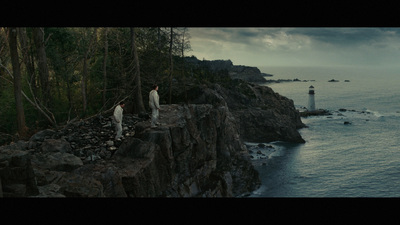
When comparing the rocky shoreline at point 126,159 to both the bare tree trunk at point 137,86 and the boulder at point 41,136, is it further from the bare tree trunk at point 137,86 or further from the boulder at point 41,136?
the bare tree trunk at point 137,86

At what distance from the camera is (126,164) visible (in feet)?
29.5

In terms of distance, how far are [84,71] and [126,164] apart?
22.2ft

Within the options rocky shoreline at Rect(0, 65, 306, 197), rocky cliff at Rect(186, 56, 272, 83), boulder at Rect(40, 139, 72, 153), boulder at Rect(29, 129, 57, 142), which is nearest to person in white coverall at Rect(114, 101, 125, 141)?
rocky shoreline at Rect(0, 65, 306, 197)

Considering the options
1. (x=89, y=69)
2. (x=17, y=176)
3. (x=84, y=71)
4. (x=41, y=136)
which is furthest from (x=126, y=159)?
(x=89, y=69)

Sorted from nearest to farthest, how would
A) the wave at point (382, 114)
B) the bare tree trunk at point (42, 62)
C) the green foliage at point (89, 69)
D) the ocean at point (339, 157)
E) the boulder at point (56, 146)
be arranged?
the boulder at point (56, 146) < the bare tree trunk at point (42, 62) < the green foliage at point (89, 69) < the ocean at point (339, 157) < the wave at point (382, 114)

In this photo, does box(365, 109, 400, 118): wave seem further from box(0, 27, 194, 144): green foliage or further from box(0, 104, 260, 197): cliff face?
box(0, 27, 194, 144): green foliage

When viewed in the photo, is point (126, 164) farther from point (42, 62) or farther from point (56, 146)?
point (42, 62)

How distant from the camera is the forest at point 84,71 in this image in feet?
46.1

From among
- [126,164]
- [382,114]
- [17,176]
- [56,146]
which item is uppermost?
[17,176]

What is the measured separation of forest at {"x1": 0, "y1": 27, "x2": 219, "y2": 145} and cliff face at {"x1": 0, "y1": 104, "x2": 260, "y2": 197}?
9.44ft

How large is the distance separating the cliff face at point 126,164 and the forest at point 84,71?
2877 mm

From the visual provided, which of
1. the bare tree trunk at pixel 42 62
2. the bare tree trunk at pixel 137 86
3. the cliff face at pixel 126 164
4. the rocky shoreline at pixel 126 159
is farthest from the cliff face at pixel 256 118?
the bare tree trunk at pixel 42 62

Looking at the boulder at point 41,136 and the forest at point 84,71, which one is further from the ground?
the forest at point 84,71
